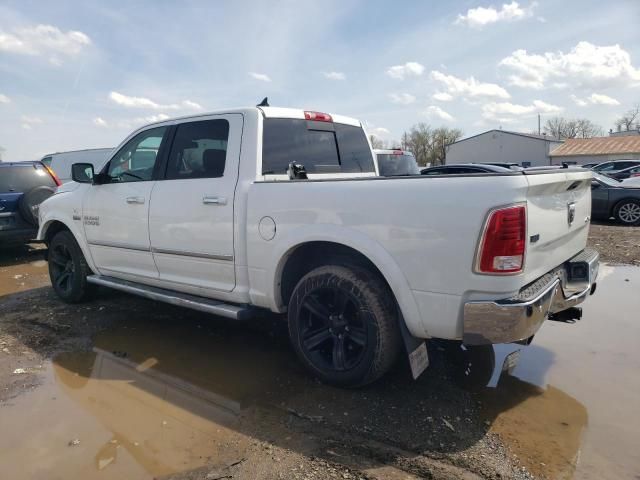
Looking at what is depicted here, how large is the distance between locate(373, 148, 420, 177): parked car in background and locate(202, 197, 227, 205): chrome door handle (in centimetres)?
631

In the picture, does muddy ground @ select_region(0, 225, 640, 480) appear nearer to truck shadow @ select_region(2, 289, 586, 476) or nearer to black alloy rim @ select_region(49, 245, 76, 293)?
truck shadow @ select_region(2, 289, 586, 476)

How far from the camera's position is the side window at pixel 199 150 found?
12.7 ft

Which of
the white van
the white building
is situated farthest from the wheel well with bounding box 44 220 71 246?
the white building

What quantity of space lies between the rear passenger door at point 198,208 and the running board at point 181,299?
104mm

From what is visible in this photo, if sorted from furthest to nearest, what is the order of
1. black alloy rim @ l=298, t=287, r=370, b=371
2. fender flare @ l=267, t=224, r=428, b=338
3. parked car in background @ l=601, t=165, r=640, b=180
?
parked car in background @ l=601, t=165, r=640, b=180
black alloy rim @ l=298, t=287, r=370, b=371
fender flare @ l=267, t=224, r=428, b=338

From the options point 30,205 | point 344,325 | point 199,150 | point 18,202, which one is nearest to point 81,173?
point 199,150

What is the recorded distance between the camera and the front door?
4449mm

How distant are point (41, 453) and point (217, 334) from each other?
200 cm

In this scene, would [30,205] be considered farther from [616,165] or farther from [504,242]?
[616,165]

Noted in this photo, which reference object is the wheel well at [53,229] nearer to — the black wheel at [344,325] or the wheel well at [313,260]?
the wheel well at [313,260]

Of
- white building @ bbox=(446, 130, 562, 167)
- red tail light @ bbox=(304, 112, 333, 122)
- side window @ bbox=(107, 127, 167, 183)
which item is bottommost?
side window @ bbox=(107, 127, 167, 183)

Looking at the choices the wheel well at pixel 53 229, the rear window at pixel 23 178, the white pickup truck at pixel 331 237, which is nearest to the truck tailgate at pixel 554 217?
the white pickup truck at pixel 331 237

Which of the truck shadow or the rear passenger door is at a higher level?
the rear passenger door

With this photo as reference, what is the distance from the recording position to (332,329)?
3342 mm
